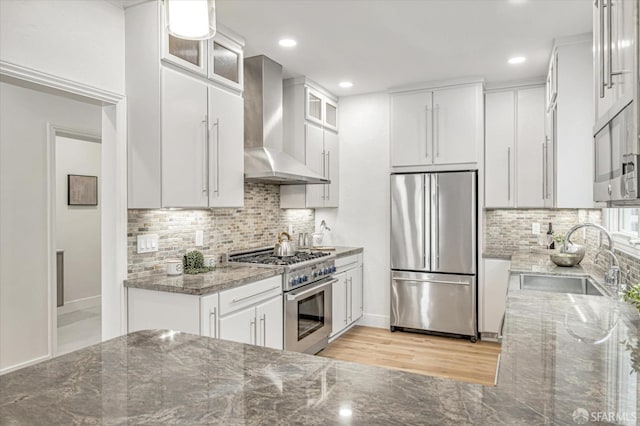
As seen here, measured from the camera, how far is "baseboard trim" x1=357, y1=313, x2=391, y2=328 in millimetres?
4793

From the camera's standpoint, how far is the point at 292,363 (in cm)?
111

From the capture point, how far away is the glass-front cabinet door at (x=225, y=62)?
9.80 feet

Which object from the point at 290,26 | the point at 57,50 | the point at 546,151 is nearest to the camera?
the point at 57,50

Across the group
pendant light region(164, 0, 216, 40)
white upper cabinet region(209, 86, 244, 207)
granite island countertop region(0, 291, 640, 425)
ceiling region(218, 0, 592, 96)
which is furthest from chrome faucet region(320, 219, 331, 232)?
pendant light region(164, 0, 216, 40)

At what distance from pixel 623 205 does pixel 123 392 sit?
1.39 metres

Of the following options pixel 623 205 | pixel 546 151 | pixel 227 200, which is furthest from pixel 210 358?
pixel 546 151

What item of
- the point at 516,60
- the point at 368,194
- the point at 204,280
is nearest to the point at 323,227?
the point at 368,194

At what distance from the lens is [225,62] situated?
3.13 m

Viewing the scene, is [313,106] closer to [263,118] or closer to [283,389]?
[263,118]

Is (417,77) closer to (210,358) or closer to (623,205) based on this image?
(623,205)

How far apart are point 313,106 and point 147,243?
241 cm

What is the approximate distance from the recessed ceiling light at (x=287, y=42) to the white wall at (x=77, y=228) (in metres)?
3.62

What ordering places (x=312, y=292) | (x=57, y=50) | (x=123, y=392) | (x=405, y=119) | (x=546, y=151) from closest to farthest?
(x=123, y=392)
(x=57, y=50)
(x=312, y=292)
(x=546, y=151)
(x=405, y=119)

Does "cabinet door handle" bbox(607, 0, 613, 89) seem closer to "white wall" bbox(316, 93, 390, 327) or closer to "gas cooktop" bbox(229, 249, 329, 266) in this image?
"gas cooktop" bbox(229, 249, 329, 266)
